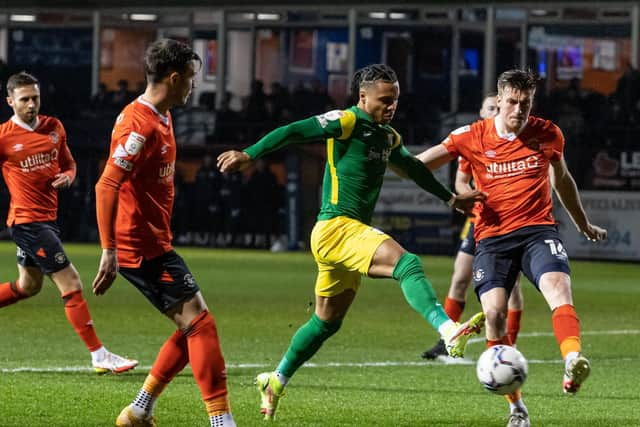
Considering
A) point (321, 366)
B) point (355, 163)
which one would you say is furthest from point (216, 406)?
point (321, 366)

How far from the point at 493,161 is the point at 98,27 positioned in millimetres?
32231

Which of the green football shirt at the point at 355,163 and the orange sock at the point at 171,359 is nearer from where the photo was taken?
the orange sock at the point at 171,359

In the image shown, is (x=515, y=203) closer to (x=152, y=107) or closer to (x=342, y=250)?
(x=342, y=250)

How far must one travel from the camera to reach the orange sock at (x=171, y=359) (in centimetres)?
731

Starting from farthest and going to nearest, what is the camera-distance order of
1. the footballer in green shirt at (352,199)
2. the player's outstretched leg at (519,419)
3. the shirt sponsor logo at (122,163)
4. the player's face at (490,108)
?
the player's face at (490,108) < the player's outstretched leg at (519,419) < the footballer in green shirt at (352,199) < the shirt sponsor logo at (122,163)

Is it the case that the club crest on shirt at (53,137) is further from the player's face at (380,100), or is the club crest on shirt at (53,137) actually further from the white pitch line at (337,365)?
the player's face at (380,100)

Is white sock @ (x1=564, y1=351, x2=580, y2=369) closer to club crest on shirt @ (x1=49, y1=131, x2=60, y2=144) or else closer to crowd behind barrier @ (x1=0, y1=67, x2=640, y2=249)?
club crest on shirt @ (x1=49, y1=131, x2=60, y2=144)

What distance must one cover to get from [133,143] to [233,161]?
52cm

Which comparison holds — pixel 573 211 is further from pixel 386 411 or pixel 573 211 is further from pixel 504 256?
pixel 386 411

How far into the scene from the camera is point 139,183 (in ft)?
23.3

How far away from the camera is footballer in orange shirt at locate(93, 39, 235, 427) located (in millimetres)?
6898

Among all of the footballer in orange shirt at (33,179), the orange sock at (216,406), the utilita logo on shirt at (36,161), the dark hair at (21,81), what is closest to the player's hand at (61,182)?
the footballer in orange shirt at (33,179)

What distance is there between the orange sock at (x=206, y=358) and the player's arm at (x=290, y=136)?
808mm

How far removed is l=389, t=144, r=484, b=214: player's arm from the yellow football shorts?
52cm
